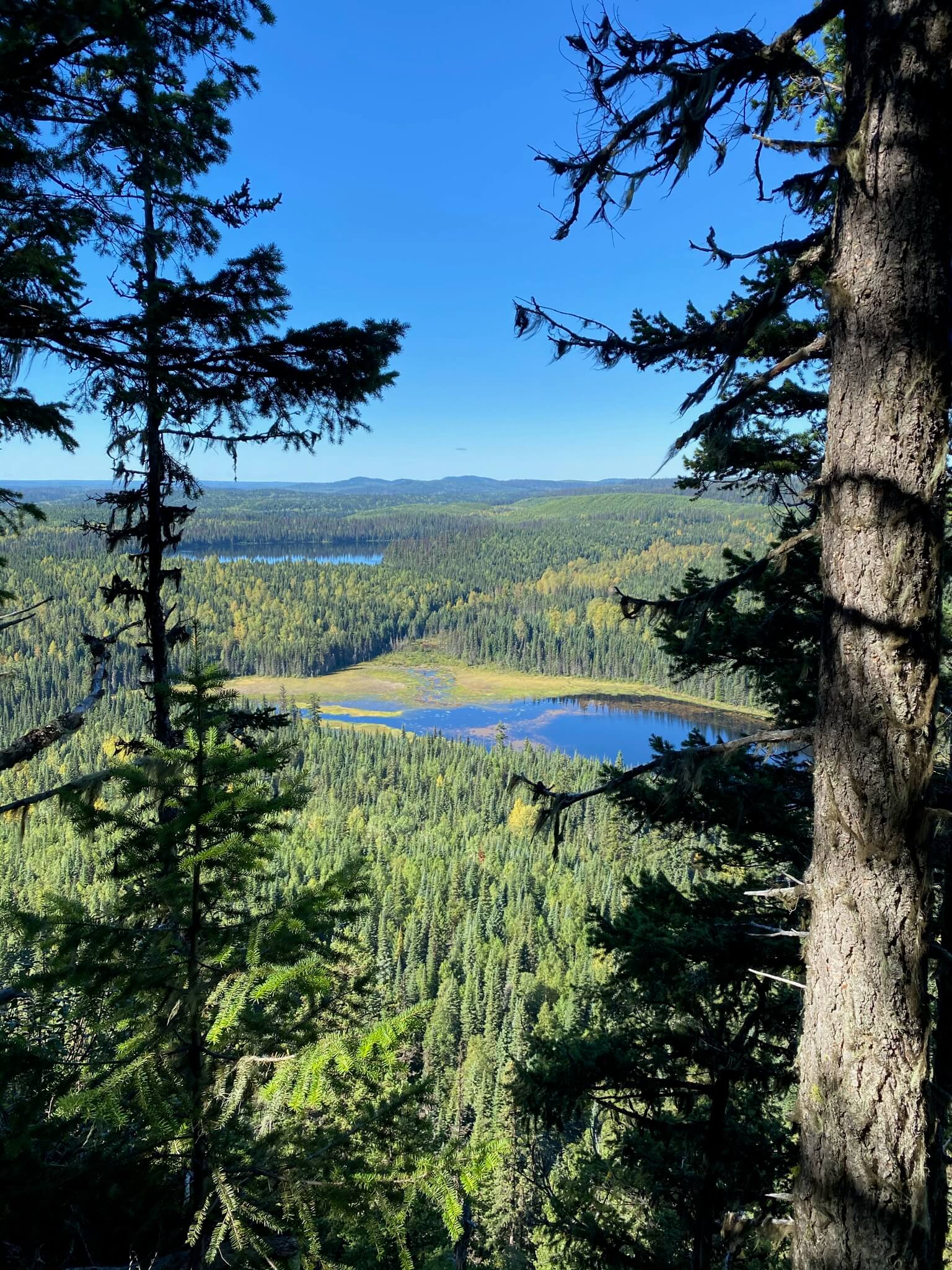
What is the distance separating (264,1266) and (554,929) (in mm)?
47997

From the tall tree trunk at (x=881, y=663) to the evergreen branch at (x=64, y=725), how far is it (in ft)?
12.9

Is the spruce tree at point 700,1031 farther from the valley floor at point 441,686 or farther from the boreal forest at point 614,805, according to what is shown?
the valley floor at point 441,686

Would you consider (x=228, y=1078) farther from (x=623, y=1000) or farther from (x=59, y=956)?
(x=623, y=1000)

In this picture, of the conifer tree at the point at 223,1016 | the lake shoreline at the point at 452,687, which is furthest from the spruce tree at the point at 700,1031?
the lake shoreline at the point at 452,687

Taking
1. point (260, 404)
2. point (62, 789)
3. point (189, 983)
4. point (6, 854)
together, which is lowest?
point (6, 854)

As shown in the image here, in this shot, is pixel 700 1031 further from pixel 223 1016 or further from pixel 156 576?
pixel 156 576

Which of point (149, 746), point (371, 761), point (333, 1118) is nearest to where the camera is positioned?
point (149, 746)

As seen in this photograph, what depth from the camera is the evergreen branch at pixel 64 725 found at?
407 centimetres

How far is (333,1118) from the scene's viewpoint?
4.54 m

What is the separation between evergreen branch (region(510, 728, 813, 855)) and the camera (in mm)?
2531

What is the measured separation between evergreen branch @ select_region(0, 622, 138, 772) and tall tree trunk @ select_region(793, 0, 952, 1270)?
392 cm

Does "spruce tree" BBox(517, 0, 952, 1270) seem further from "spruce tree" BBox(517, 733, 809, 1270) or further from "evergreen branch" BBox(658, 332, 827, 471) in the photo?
"spruce tree" BBox(517, 733, 809, 1270)

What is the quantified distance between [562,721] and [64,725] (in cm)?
9915

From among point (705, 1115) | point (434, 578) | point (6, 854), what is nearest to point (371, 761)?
point (6, 854)
